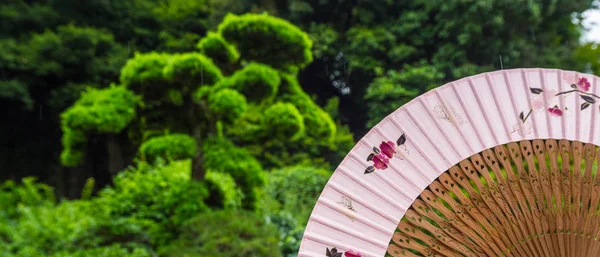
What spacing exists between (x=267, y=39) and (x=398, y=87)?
3591mm

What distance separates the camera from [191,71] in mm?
3076

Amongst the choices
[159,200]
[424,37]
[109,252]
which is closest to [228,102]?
[159,200]

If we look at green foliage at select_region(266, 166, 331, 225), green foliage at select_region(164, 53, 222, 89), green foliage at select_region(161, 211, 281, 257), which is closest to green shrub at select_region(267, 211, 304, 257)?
green foliage at select_region(161, 211, 281, 257)

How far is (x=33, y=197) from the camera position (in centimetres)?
445

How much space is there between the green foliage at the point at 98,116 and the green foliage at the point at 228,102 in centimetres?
46

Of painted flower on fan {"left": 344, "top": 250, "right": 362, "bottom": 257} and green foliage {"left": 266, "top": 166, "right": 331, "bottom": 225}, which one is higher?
green foliage {"left": 266, "top": 166, "right": 331, "bottom": 225}

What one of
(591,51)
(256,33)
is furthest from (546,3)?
(256,33)

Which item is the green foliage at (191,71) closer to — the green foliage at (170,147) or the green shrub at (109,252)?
the green foliage at (170,147)

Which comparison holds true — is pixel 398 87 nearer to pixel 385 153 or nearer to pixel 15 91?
pixel 15 91

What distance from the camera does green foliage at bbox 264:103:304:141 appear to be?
3.30m

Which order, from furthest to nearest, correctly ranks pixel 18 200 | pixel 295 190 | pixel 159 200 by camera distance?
pixel 295 190
pixel 18 200
pixel 159 200

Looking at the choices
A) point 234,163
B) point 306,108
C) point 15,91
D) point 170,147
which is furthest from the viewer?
point 15,91

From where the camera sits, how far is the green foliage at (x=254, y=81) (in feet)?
10.4

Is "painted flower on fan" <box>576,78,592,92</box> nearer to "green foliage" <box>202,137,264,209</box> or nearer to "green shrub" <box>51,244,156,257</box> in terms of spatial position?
"green foliage" <box>202,137,264,209</box>
